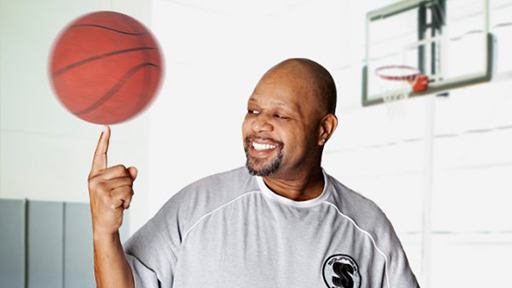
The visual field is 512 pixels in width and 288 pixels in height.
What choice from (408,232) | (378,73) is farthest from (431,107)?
(408,232)

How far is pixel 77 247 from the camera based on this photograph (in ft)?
18.9

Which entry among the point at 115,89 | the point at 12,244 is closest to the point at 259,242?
the point at 115,89

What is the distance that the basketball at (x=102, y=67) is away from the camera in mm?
2203

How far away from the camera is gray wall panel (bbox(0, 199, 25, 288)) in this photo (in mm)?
5422

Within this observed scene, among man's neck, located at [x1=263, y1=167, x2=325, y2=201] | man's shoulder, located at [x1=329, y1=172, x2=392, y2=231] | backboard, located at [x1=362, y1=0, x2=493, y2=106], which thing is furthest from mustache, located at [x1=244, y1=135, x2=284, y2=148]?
backboard, located at [x1=362, y1=0, x2=493, y2=106]

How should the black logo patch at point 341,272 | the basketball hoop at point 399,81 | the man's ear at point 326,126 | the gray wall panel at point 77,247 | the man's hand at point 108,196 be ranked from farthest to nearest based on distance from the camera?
the gray wall panel at point 77,247 < the basketball hoop at point 399,81 < the man's ear at point 326,126 < the black logo patch at point 341,272 < the man's hand at point 108,196

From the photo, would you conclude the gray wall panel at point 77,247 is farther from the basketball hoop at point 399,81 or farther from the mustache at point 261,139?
the mustache at point 261,139

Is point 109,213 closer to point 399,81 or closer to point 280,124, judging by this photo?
point 280,124

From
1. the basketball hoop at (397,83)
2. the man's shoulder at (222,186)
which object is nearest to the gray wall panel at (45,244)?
the basketball hoop at (397,83)

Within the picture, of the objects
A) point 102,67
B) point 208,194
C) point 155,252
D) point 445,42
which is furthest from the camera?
point 445,42

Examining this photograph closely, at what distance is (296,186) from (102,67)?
717 millimetres

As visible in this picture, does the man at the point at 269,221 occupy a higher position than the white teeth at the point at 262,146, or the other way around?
the white teeth at the point at 262,146

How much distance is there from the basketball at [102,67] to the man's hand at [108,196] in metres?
0.54

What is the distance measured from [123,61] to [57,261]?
3748 mm
